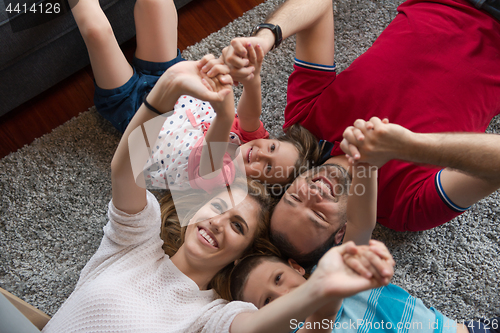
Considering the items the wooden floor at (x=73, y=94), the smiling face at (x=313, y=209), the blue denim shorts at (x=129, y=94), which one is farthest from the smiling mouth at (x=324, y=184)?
the wooden floor at (x=73, y=94)

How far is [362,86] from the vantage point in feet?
3.55

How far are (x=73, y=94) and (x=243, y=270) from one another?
98cm

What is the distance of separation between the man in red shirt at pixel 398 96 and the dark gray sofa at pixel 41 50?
0.54m

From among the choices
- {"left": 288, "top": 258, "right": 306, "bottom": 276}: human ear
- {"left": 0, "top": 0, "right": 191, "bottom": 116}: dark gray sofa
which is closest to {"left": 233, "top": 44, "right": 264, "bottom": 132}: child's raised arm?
{"left": 288, "top": 258, "right": 306, "bottom": 276}: human ear

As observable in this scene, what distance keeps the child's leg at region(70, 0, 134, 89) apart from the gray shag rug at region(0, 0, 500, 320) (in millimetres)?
256

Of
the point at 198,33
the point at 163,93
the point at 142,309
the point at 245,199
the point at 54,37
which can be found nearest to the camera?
the point at 163,93

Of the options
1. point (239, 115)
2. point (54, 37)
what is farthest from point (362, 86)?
point (54, 37)

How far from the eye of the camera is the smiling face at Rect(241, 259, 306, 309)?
2.98 ft

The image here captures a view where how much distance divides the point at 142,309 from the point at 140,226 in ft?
0.70

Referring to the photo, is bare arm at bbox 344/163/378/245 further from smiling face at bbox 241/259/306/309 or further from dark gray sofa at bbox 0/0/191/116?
dark gray sofa at bbox 0/0/191/116

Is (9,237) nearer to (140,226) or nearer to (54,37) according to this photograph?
(140,226)

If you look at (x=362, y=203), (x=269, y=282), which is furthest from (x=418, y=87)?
(x=269, y=282)

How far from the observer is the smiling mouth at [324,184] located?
96 cm

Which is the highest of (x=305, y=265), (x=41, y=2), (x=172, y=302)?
(x=41, y=2)
